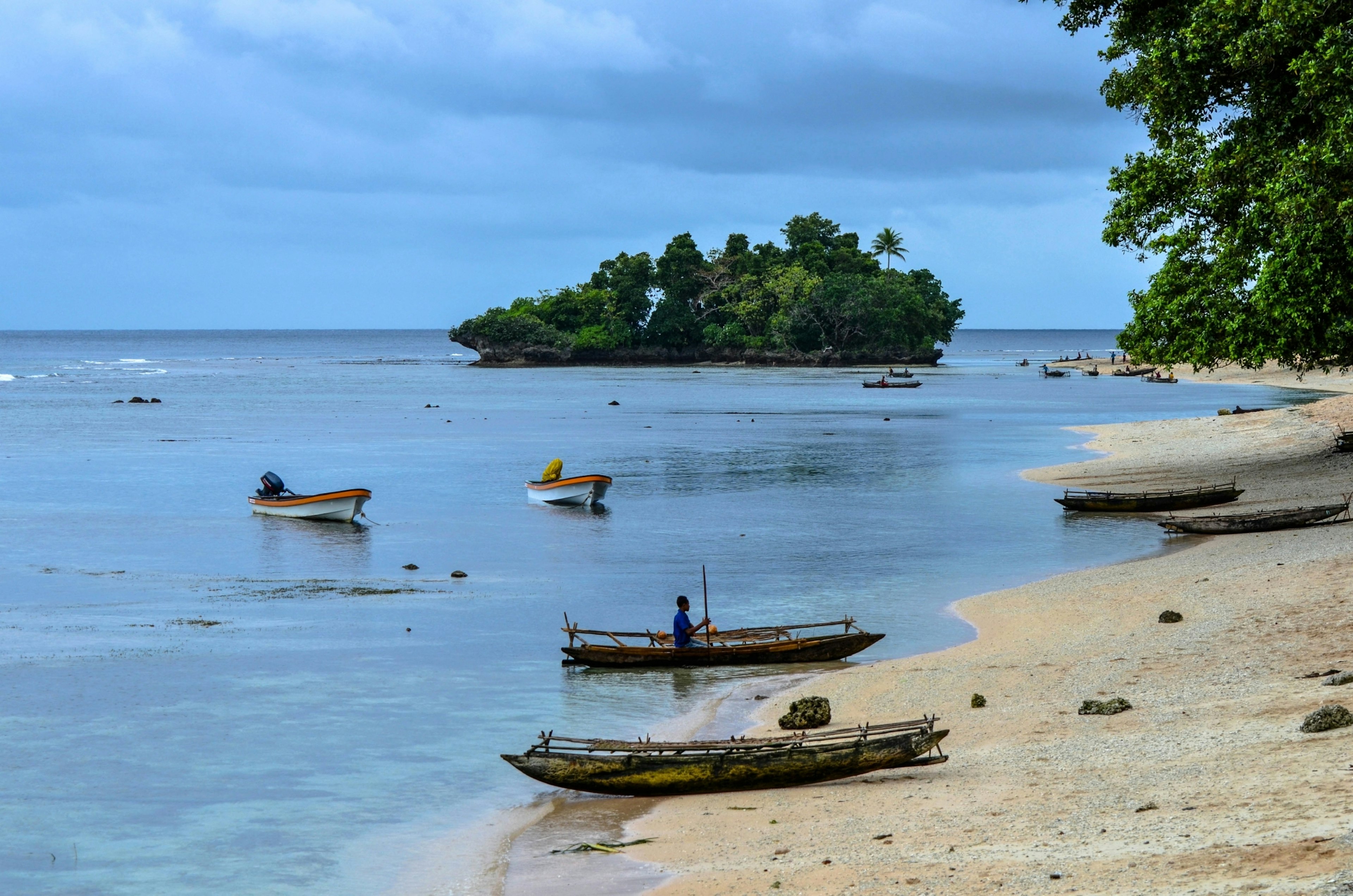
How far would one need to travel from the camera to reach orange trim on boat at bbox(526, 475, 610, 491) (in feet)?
145

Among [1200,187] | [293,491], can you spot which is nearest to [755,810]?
[1200,187]

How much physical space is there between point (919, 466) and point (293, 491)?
26318mm

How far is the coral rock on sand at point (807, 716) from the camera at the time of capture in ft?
56.0

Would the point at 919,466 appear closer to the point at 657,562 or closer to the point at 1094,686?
the point at 657,562

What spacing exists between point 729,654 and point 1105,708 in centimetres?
747

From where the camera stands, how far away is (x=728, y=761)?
14.1m

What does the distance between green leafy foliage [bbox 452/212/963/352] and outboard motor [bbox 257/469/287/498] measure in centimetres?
12658

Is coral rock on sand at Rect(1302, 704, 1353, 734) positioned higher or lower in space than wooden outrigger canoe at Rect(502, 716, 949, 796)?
higher

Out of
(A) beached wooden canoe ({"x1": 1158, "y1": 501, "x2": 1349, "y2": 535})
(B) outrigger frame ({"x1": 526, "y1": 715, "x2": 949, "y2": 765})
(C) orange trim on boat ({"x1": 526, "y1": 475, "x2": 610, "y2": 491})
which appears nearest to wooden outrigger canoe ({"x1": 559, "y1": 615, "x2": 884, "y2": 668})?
(B) outrigger frame ({"x1": 526, "y1": 715, "x2": 949, "y2": 765})

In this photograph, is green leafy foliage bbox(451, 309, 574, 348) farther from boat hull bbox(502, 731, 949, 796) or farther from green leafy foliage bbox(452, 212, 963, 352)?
boat hull bbox(502, 731, 949, 796)

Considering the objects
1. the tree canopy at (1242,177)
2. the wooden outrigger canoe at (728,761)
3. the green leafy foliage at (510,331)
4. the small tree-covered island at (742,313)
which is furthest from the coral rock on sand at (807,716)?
the green leafy foliage at (510,331)

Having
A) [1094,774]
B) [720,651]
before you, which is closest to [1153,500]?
[720,651]

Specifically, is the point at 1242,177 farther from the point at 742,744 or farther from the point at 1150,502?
the point at 742,744

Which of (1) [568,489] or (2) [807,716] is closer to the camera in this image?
(2) [807,716]
